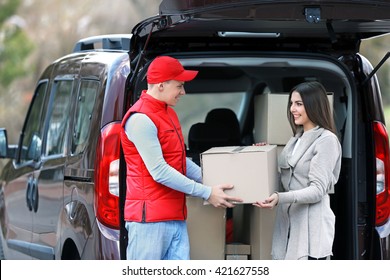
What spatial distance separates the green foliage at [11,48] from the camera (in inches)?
1049

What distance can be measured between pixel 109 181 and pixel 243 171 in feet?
2.34

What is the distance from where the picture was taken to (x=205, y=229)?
20.5 feet

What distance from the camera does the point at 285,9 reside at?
17.6 feet

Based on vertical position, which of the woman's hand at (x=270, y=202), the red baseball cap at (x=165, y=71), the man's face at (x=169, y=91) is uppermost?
the red baseball cap at (x=165, y=71)

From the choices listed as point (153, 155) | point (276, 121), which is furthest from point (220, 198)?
point (276, 121)

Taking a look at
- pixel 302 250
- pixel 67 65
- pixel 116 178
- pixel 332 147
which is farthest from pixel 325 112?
pixel 67 65

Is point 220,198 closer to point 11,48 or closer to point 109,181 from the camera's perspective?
point 109,181

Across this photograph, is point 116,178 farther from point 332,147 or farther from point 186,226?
point 332,147

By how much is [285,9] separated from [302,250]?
50.7 inches

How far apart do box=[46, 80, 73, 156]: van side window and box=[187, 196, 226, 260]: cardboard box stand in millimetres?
1022

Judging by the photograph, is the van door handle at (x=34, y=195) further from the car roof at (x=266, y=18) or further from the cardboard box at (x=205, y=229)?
the car roof at (x=266, y=18)

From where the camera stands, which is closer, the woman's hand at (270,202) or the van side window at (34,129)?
the woman's hand at (270,202)

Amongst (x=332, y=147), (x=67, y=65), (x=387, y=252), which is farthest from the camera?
(x=67, y=65)

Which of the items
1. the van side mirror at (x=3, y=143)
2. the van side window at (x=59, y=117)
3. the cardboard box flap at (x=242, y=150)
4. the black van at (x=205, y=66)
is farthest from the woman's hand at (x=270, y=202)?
the van side mirror at (x=3, y=143)
